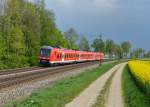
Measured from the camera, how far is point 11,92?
27.8m

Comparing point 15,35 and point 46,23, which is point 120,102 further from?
point 46,23

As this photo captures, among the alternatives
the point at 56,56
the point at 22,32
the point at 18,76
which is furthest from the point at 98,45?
the point at 18,76

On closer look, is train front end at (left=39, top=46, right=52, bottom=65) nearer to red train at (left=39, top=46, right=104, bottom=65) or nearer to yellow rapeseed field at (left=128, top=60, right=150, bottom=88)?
red train at (left=39, top=46, right=104, bottom=65)

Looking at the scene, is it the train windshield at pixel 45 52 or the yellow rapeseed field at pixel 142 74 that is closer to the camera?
the yellow rapeseed field at pixel 142 74

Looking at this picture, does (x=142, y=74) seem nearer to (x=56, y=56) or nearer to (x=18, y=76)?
(x=18, y=76)

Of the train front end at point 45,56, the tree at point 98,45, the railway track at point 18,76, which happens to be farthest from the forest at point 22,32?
the tree at point 98,45

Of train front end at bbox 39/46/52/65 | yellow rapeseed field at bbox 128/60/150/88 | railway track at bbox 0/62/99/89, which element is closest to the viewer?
yellow rapeseed field at bbox 128/60/150/88

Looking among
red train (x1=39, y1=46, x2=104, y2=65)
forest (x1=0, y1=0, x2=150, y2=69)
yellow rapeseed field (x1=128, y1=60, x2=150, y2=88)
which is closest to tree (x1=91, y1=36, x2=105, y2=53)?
forest (x1=0, y1=0, x2=150, y2=69)

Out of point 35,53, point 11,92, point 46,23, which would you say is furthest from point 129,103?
point 46,23

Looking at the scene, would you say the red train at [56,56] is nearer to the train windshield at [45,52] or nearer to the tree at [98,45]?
the train windshield at [45,52]

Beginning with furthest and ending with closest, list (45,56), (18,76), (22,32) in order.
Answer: (22,32), (45,56), (18,76)

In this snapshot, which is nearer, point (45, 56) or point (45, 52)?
point (45, 56)

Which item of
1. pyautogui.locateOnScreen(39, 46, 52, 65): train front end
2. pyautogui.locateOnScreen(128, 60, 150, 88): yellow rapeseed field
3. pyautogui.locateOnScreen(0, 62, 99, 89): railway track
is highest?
pyautogui.locateOnScreen(39, 46, 52, 65): train front end

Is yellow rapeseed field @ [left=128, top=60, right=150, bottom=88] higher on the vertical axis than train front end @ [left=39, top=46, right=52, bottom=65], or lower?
lower
